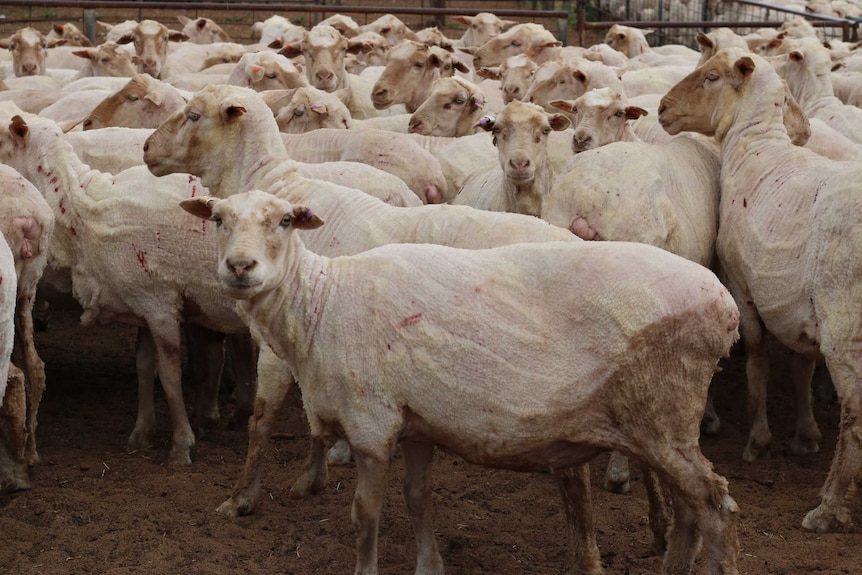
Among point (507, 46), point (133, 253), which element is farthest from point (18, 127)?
point (507, 46)

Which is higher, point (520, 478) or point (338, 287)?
point (338, 287)

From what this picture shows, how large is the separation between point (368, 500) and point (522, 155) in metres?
2.98

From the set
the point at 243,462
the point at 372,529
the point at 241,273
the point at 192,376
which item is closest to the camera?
the point at 241,273

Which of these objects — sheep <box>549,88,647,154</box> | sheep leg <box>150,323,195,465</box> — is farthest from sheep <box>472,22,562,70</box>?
sheep leg <box>150,323,195,465</box>

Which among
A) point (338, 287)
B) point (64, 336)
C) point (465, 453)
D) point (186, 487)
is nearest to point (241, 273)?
point (338, 287)

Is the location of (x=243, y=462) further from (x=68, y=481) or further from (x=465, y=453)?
(x=465, y=453)

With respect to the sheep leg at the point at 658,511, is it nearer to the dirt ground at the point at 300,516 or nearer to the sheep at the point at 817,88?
the dirt ground at the point at 300,516

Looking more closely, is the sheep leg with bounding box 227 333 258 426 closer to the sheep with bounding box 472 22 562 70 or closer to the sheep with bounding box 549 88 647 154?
the sheep with bounding box 549 88 647 154

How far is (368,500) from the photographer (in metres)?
5.23

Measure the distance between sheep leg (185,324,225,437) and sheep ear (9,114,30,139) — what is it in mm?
1593

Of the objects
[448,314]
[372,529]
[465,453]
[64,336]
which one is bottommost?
[64,336]

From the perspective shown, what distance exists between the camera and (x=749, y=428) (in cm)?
798

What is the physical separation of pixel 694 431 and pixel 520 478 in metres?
2.17

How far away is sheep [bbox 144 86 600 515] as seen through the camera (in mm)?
6164
